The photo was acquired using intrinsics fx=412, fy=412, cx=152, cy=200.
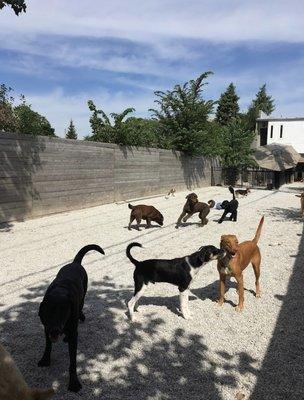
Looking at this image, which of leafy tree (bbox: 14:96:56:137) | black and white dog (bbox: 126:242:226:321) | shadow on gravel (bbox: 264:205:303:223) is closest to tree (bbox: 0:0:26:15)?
black and white dog (bbox: 126:242:226:321)

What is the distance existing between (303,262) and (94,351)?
538 centimetres

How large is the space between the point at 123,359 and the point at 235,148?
98.1 ft

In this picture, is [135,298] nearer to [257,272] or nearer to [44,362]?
[44,362]

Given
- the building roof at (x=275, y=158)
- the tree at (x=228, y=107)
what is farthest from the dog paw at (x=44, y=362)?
the tree at (x=228, y=107)

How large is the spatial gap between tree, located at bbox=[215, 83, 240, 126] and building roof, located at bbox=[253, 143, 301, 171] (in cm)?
3055

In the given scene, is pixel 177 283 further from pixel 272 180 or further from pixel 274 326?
pixel 272 180

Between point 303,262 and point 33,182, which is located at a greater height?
point 33,182

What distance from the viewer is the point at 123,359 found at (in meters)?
4.51

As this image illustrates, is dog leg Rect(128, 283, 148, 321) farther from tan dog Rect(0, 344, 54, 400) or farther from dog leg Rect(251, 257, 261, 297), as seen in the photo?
tan dog Rect(0, 344, 54, 400)

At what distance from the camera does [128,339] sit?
5.00m

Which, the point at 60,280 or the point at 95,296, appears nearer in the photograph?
the point at 60,280

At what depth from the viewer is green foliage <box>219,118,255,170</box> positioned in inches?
1282

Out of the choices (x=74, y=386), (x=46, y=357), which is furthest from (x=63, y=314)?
(x=46, y=357)

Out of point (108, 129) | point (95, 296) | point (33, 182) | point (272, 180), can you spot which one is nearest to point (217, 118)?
point (272, 180)
